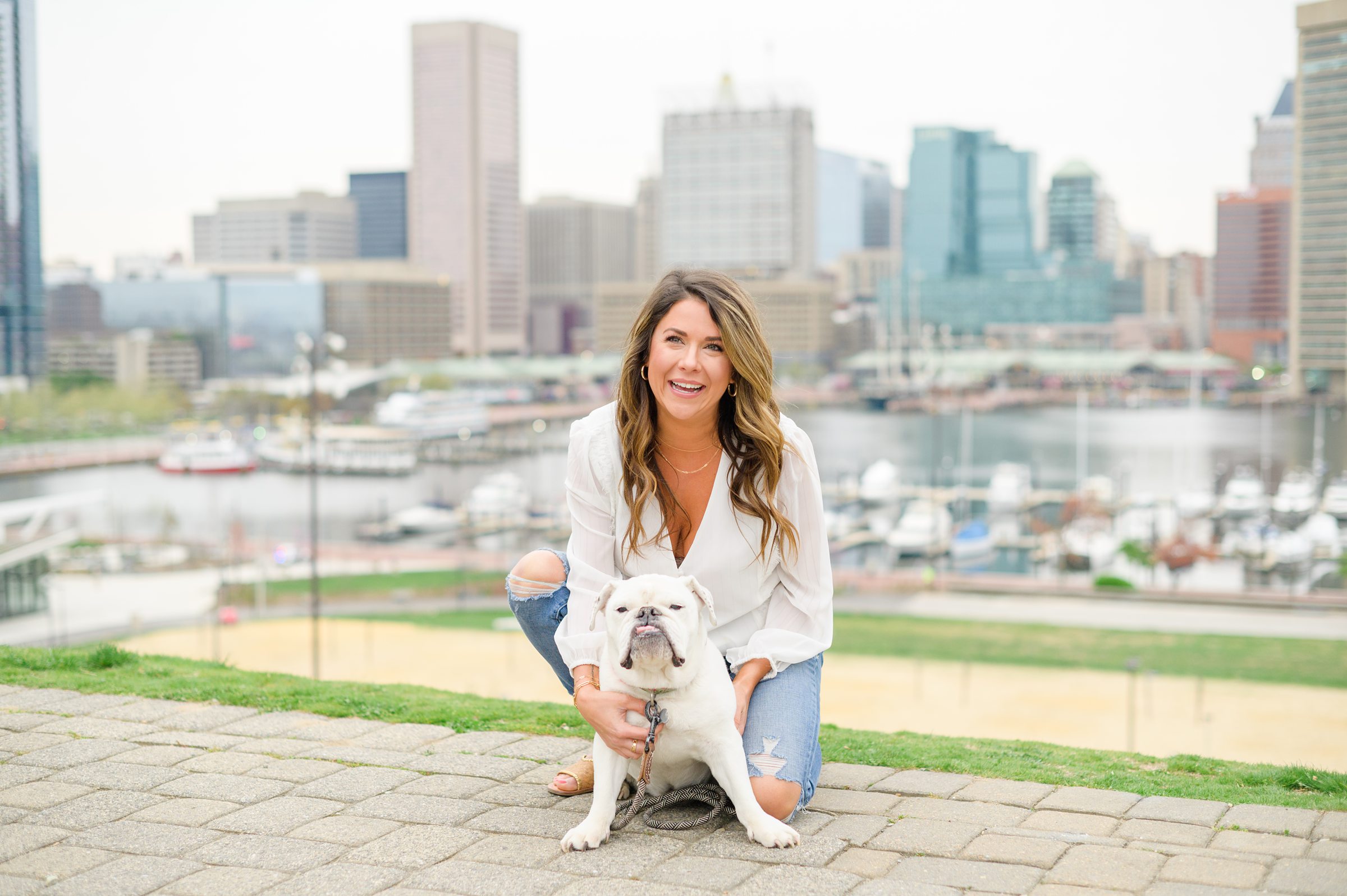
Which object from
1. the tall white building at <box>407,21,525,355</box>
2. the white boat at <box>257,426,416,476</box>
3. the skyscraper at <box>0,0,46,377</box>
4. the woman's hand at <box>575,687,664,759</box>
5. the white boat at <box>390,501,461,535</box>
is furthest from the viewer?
the tall white building at <box>407,21,525,355</box>

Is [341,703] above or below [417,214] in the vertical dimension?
below

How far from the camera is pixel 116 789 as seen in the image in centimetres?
286

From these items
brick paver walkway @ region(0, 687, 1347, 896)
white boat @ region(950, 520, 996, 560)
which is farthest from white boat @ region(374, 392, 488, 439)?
brick paver walkway @ region(0, 687, 1347, 896)

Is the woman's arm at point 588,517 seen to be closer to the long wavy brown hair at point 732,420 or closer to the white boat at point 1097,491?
the long wavy brown hair at point 732,420

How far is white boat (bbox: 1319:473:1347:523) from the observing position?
4541cm

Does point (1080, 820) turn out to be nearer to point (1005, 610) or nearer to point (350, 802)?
point (350, 802)

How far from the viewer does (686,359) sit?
2.79 meters

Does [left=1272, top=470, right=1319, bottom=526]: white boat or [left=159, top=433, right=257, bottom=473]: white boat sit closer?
[left=1272, top=470, right=1319, bottom=526]: white boat

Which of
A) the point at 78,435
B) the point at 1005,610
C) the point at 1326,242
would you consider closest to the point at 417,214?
the point at 78,435

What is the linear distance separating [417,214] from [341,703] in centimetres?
12544

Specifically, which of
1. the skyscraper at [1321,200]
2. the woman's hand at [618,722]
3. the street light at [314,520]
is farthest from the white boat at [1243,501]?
the woman's hand at [618,722]

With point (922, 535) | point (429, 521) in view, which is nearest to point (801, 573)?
point (922, 535)

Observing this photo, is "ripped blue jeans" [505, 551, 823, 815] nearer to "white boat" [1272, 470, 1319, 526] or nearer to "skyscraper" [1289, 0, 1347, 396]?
"white boat" [1272, 470, 1319, 526]

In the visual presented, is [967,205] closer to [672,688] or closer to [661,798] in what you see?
[661,798]
